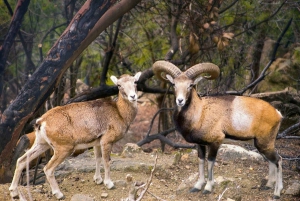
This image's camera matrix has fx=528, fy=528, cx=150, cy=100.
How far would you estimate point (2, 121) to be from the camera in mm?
8883

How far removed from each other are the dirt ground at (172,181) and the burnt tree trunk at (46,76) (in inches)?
31.1

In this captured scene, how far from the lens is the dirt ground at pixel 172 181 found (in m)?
8.70

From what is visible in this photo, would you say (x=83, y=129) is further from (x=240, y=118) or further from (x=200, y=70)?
(x=240, y=118)

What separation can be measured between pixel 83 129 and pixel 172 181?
7.07ft

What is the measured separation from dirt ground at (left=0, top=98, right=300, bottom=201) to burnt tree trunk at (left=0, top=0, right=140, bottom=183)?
79cm

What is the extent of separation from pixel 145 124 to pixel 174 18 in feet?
34.4

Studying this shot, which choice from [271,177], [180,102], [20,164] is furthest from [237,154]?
[20,164]

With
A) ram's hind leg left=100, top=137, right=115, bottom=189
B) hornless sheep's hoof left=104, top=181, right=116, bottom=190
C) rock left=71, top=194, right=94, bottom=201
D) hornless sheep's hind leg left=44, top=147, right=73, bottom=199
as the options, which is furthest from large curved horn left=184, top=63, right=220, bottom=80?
rock left=71, top=194, right=94, bottom=201

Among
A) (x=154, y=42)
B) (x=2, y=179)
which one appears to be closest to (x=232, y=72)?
(x=154, y=42)

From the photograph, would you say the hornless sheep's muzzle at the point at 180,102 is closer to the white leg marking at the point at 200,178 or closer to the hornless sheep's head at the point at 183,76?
the hornless sheep's head at the point at 183,76

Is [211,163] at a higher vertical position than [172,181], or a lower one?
higher

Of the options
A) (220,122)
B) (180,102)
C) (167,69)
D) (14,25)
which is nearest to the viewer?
(180,102)

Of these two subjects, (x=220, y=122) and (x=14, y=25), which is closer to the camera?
(x=220, y=122)

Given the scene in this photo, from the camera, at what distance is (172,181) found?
973 cm
